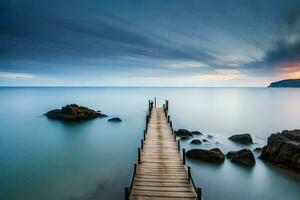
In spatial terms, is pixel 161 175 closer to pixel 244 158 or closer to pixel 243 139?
pixel 244 158

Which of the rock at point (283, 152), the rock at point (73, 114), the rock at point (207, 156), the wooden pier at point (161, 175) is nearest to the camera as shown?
the wooden pier at point (161, 175)

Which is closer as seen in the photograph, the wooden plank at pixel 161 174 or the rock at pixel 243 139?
the wooden plank at pixel 161 174

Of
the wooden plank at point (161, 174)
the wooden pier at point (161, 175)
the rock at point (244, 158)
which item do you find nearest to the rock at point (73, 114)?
the wooden plank at point (161, 174)

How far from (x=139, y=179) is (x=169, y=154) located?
4839mm

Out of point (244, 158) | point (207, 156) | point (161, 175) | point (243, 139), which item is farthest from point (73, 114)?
point (161, 175)

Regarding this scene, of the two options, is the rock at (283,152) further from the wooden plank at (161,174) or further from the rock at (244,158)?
the wooden plank at (161,174)

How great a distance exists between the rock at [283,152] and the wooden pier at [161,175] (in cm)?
958

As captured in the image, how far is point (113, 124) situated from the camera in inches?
1836

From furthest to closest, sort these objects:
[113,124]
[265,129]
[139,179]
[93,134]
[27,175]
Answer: [113,124], [265,129], [93,134], [27,175], [139,179]

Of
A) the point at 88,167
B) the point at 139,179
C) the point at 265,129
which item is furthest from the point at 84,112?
the point at 139,179

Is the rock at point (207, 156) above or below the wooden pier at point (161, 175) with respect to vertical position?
below

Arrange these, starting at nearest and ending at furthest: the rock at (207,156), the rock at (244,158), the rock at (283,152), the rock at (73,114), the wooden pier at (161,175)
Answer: the wooden pier at (161,175) < the rock at (283,152) < the rock at (244,158) < the rock at (207,156) < the rock at (73,114)

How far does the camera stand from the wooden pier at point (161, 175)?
1244 centimetres

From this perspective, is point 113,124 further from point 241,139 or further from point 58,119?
point 241,139
